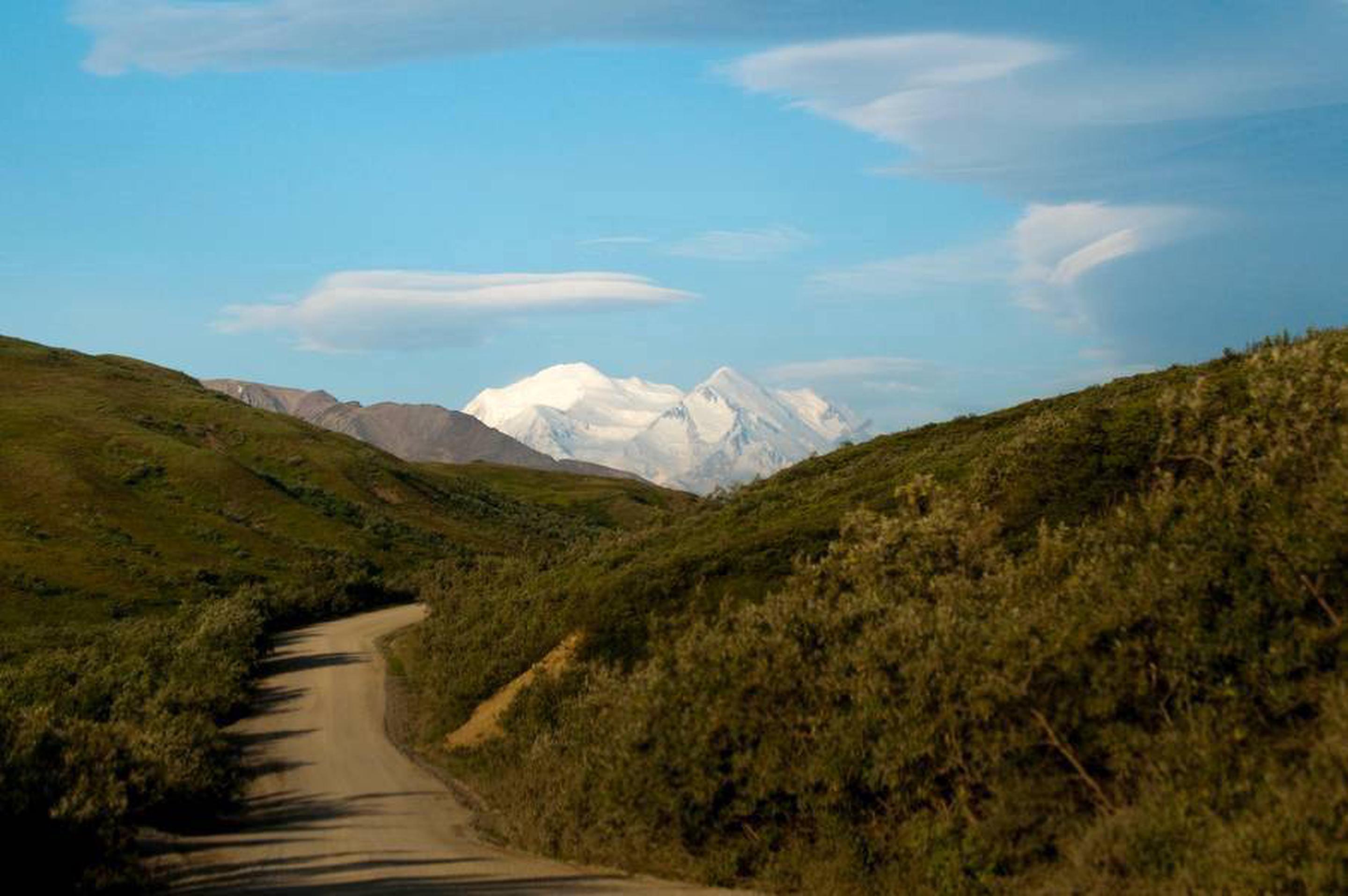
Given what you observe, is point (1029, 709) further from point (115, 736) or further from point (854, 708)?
point (115, 736)

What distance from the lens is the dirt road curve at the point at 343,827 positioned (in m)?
23.3

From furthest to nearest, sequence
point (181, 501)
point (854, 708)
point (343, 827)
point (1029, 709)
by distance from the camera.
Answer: point (181, 501) → point (343, 827) → point (854, 708) → point (1029, 709)

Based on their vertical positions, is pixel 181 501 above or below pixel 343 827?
above

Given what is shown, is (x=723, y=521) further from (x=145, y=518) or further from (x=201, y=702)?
(x=145, y=518)

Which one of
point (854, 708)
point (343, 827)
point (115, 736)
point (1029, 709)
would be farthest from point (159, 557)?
point (1029, 709)

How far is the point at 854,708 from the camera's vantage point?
22203 millimetres

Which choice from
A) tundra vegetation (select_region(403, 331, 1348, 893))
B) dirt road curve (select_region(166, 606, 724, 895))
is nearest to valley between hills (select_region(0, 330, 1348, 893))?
tundra vegetation (select_region(403, 331, 1348, 893))

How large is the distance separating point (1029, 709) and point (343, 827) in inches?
679

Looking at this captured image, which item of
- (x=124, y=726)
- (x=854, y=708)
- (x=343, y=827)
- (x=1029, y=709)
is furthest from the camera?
(x=124, y=726)

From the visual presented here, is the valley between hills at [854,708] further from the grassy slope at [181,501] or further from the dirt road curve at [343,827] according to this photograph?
the grassy slope at [181,501]

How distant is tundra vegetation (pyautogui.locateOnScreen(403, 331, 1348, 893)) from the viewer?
17109mm

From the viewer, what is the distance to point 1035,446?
144 ft

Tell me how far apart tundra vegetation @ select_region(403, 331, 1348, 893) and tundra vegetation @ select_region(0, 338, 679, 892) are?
356 inches

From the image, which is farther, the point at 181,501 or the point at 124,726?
the point at 181,501
